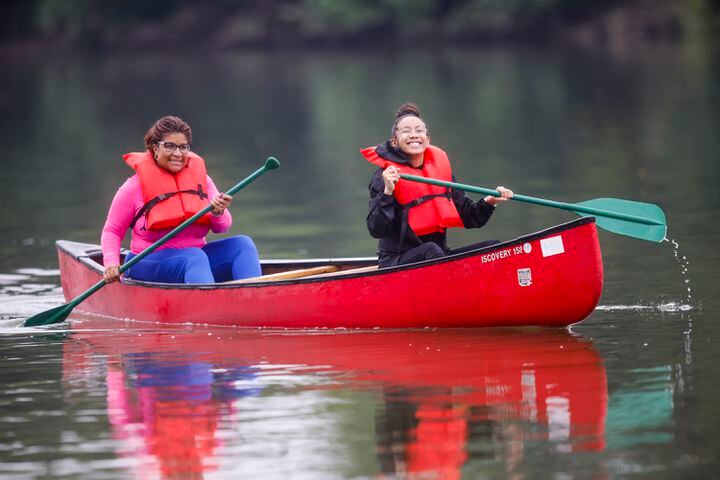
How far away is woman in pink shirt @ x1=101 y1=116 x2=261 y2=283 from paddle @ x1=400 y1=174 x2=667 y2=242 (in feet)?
4.61

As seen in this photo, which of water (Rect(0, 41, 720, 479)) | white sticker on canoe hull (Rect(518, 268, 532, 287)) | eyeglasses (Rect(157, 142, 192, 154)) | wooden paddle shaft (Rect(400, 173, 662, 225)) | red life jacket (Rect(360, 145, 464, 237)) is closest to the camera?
water (Rect(0, 41, 720, 479))

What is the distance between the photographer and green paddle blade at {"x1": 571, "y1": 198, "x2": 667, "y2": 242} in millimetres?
7621

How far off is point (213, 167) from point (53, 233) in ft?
17.0

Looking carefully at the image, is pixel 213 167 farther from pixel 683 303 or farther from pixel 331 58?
pixel 331 58

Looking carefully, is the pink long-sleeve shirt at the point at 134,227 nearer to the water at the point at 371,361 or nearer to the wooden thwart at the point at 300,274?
the wooden thwart at the point at 300,274

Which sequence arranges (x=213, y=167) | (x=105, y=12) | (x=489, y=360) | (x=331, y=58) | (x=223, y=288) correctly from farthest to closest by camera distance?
(x=105, y=12) → (x=331, y=58) → (x=213, y=167) → (x=223, y=288) → (x=489, y=360)

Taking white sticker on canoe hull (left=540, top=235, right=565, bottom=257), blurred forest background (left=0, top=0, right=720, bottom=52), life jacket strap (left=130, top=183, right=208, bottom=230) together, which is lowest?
white sticker on canoe hull (left=540, top=235, right=565, bottom=257)

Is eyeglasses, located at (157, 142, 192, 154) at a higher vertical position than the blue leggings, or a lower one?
higher

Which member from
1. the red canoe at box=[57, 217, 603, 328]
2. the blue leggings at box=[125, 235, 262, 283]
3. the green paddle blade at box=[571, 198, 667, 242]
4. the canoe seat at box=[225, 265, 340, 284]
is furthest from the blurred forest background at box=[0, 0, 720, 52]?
the red canoe at box=[57, 217, 603, 328]

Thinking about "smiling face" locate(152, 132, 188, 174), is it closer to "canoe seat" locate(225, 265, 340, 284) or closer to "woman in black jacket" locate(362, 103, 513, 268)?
"canoe seat" locate(225, 265, 340, 284)

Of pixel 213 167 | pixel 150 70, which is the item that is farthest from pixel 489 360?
pixel 150 70

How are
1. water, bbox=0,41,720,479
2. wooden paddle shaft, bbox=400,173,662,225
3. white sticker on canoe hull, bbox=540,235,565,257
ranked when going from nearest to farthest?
1. water, bbox=0,41,720,479
2. white sticker on canoe hull, bbox=540,235,565,257
3. wooden paddle shaft, bbox=400,173,662,225

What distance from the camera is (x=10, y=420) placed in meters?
6.16

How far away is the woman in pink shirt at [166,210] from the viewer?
820 cm
